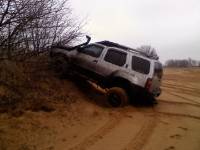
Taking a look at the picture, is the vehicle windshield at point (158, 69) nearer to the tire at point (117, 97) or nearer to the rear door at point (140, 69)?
the rear door at point (140, 69)

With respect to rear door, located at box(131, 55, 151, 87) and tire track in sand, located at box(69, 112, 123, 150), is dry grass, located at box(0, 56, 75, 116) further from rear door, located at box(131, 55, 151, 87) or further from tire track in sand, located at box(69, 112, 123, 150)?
rear door, located at box(131, 55, 151, 87)

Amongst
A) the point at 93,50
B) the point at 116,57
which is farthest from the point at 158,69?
the point at 93,50

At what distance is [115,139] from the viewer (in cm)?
853

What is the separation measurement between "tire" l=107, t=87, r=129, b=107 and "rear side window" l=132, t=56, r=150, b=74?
36.3 inches

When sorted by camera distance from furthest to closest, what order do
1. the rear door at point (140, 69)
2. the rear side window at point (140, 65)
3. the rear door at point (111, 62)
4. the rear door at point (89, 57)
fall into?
1. the rear door at point (89, 57)
2. the rear door at point (111, 62)
3. the rear side window at point (140, 65)
4. the rear door at point (140, 69)

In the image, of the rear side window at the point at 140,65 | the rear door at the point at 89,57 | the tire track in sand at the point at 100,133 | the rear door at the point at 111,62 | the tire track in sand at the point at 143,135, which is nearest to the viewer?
the tire track in sand at the point at 100,133

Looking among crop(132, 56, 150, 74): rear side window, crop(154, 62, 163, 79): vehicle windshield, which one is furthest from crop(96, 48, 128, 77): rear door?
crop(154, 62, 163, 79): vehicle windshield

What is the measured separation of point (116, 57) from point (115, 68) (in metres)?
0.46

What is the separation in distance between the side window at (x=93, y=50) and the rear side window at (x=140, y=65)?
4.52ft

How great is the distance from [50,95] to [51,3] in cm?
304

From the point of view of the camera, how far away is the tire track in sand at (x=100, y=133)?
7.80 m

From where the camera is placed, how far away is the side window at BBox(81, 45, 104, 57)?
44.2ft

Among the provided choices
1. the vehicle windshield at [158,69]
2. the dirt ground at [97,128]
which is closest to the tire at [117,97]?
the dirt ground at [97,128]

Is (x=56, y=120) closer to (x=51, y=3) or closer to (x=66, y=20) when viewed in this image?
(x=51, y=3)
